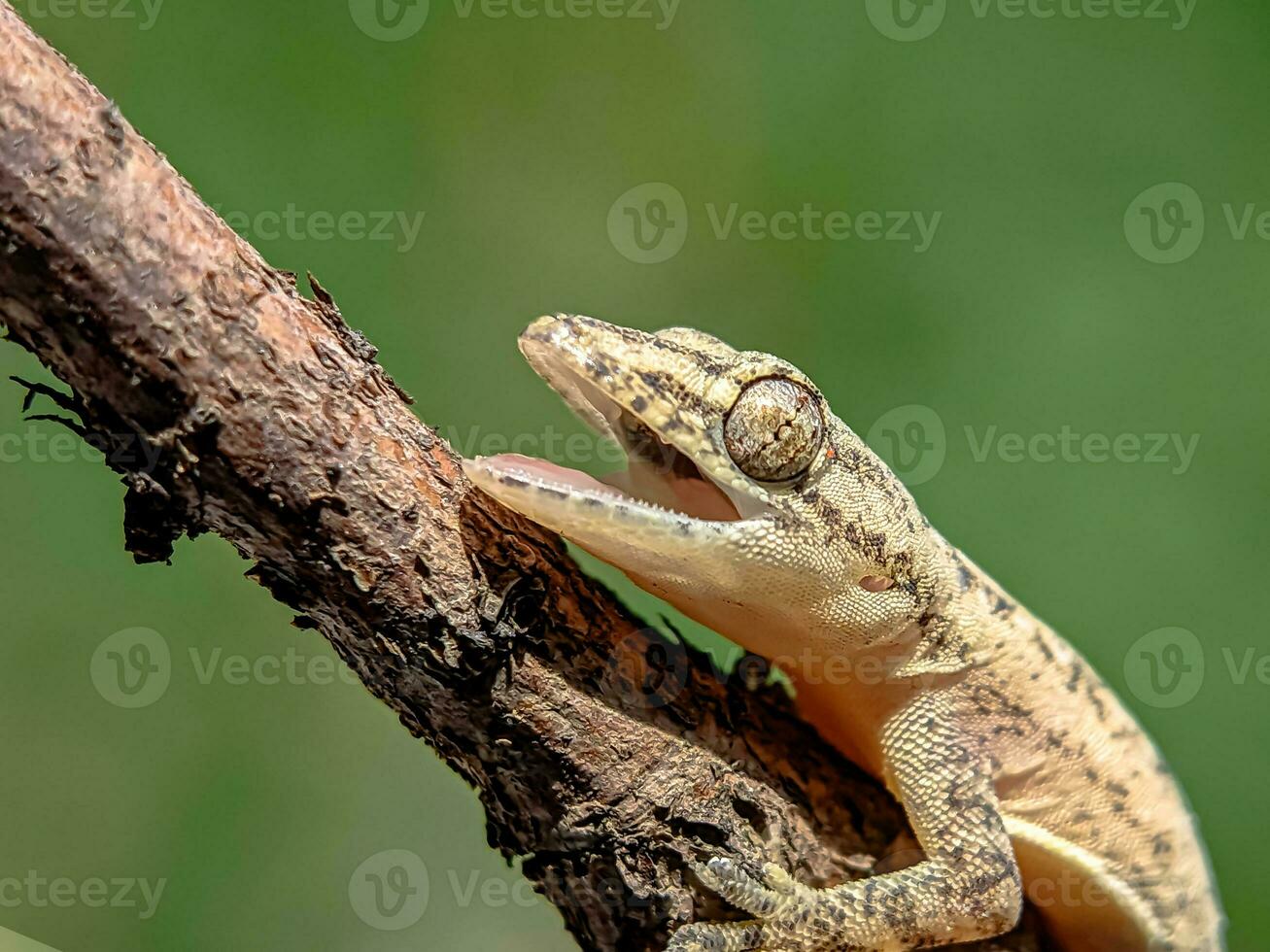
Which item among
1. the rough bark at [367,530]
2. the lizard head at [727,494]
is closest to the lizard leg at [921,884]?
the rough bark at [367,530]

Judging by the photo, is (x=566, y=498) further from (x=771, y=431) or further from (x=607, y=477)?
(x=771, y=431)

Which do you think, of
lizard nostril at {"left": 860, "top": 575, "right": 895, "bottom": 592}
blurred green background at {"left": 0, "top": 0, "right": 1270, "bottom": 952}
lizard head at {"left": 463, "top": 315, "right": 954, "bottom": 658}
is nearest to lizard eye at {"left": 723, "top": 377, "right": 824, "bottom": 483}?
lizard head at {"left": 463, "top": 315, "right": 954, "bottom": 658}

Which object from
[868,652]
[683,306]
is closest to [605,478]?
[868,652]

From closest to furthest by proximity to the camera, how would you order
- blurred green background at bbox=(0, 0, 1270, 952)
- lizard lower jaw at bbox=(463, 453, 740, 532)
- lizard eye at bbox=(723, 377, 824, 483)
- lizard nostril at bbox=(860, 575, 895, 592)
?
lizard lower jaw at bbox=(463, 453, 740, 532), lizard eye at bbox=(723, 377, 824, 483), lizard nostril at bbox=(860, 575, 895, 592), blurred green background at bbox=(0, 0, 1270, 952)

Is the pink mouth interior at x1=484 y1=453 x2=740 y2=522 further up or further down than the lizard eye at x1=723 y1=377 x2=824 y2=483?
further down

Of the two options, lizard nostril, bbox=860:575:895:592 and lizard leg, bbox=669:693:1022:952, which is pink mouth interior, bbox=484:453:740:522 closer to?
lizard nostril, bbox=860:575:895:592

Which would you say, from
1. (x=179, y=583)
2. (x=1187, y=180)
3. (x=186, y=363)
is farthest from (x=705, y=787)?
(x=1187, y=180)

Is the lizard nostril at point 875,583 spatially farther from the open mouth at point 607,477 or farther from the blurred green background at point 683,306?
the blurred green background at point 683,306
